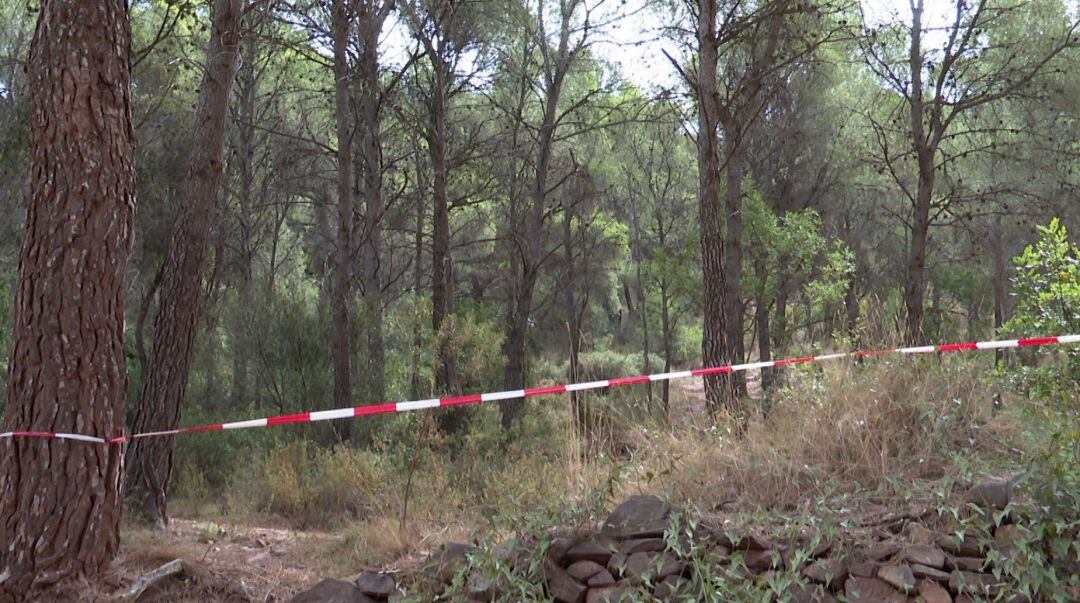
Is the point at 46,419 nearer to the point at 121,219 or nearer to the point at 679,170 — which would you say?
the point at 121,219

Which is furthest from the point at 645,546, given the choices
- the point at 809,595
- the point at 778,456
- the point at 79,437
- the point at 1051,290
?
the point at 1051,290

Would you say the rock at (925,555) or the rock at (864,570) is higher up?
the rock at (925,555)

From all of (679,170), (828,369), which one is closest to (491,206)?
(679,170)

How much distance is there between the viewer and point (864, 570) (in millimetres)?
4000

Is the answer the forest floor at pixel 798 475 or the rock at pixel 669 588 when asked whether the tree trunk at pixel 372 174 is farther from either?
the rock at pixel 669 588

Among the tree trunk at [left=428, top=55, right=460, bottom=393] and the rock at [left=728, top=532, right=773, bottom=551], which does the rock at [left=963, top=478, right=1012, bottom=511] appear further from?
the tree trunk at [left=428, top=55, right=460, bottom=393]

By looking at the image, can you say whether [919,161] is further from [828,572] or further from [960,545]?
[828,572]

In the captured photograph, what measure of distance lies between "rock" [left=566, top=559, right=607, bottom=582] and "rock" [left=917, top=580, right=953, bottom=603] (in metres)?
1.37

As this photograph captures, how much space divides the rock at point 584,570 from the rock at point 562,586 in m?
0.03

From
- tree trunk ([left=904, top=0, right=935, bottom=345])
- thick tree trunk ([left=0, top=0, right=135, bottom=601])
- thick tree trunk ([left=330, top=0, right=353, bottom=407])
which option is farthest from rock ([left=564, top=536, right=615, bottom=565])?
tree trunk ([left=904, top=0, right=935, bottom=345])

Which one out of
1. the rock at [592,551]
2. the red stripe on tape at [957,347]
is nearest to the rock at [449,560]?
the rock at [592,551]

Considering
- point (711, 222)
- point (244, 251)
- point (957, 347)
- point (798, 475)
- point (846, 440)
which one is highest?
point (244, 251)

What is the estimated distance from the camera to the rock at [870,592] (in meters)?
3.87

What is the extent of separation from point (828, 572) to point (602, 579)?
39.4 inches
